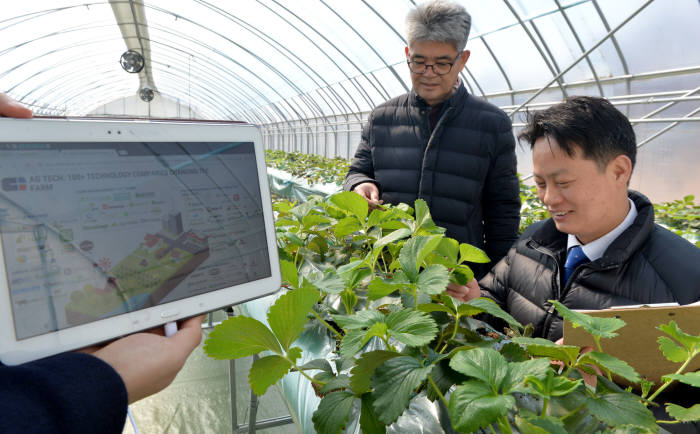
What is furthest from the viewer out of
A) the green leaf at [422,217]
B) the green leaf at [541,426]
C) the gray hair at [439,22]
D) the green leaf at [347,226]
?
the gray hair at [439,22]

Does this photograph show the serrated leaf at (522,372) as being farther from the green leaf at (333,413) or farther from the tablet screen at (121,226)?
the tablet screen at (121,226)

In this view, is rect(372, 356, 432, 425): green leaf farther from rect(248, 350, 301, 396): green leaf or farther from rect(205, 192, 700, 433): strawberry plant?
rect(248, 350, 301, 396): green leaf

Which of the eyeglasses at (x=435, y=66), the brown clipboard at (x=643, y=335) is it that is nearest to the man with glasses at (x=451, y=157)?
the eyeglasses at (x=435, y=66)

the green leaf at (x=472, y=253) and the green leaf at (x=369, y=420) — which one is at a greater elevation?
the green leaf at (x=472, y=253)

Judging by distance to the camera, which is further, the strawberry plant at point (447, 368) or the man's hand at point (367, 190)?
the man's hand at point (367, 190)

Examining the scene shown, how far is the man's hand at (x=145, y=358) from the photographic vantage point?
68 cm

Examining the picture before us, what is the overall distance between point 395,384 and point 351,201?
0.65m

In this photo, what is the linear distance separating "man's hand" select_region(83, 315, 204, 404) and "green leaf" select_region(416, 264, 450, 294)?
43 centimetres

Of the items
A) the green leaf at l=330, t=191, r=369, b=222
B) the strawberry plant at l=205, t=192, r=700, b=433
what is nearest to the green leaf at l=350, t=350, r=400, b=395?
the strawberry plant at l=205, t=192, r=700, b=433

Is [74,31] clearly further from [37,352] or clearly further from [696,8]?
[37,352]

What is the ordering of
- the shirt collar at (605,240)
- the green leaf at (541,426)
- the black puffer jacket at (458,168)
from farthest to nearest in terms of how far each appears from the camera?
the black puffer jacket at (458,168)
the shirt collar at (605,240)
the green leaf at (541,426)

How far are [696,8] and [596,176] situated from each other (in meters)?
6.07

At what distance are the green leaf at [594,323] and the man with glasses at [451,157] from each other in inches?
51.2

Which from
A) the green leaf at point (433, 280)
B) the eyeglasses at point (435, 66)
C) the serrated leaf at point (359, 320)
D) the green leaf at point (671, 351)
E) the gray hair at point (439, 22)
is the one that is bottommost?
the green leaf at point (671, 351)
